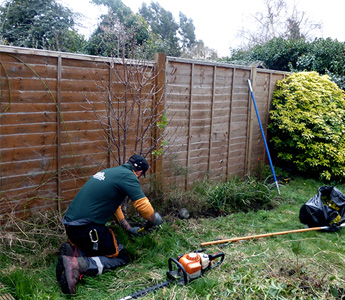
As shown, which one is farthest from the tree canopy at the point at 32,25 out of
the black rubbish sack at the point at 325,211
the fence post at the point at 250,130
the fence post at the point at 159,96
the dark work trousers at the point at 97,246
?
the dark work trousers at the point at 97,246

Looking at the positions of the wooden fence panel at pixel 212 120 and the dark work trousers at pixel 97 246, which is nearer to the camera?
the dark work trousers at pixel 97 246

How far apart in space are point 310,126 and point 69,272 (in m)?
6.40

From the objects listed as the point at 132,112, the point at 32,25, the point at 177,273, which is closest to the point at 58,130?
the point at 132,112

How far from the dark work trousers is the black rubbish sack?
287 centimetres

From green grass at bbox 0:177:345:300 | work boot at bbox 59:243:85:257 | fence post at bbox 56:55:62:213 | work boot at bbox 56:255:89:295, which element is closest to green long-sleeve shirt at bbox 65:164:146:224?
work boot at bbox 59:243:85:257

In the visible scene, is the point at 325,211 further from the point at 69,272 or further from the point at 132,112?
the point at 69,272

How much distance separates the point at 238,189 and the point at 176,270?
9.03 feet

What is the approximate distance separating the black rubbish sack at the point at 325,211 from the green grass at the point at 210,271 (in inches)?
7.8

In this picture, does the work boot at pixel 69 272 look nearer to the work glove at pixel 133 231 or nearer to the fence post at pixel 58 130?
the work glove at pixel 133 231

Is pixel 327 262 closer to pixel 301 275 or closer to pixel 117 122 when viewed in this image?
pixel 301 275

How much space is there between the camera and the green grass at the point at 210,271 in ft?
10.5

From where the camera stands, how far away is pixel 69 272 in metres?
3.29

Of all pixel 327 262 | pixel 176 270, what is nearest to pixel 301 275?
pixel 327 262

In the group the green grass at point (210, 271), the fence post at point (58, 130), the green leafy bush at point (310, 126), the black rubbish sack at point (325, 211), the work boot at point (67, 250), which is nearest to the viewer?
the green grass at point (210, 271)
